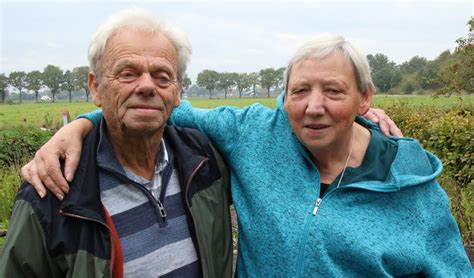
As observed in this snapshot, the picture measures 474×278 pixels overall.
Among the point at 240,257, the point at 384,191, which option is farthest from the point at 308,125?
the point at 240,257

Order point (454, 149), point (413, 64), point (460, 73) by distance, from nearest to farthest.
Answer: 1. point (454, 149)
2. point (460, 73)
3. point (413, 64)

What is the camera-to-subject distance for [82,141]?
2.04 m

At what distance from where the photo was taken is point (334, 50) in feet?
6.85

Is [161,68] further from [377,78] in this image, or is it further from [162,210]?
[377,78]

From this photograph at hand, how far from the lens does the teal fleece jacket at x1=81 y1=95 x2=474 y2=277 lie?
2.01 metres

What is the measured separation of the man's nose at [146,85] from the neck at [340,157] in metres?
0.86

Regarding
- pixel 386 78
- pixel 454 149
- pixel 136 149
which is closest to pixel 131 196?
pixel 136 149

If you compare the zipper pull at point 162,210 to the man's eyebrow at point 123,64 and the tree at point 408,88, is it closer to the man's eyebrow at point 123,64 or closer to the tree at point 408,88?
the man's eyebrow at point 123,64

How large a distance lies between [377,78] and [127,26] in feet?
268

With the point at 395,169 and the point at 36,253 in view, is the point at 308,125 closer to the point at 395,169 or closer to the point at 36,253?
the point at 395,169

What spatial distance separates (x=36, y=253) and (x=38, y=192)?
23cm

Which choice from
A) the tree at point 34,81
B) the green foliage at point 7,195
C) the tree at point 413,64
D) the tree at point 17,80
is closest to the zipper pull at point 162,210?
the green foliage at point 7,195

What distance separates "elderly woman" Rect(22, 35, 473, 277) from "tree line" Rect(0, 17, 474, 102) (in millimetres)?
18006

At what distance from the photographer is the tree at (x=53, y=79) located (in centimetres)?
10625
